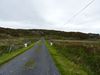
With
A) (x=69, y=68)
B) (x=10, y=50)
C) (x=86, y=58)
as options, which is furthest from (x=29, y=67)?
(x=10, y=50)

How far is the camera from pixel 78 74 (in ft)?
47.0

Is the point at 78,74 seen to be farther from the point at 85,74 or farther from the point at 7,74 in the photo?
the point at 7,74

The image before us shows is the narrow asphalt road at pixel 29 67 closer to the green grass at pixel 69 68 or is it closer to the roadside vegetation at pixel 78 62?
the green grass at pixel 69 68

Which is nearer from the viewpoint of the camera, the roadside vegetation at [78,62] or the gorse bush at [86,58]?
the roadside vegetation at [78,62]

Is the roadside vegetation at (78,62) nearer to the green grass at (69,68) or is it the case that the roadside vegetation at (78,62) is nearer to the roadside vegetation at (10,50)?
the green grass at (69,68)

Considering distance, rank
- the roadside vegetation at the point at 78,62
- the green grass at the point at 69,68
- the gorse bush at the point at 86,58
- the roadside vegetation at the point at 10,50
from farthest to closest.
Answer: the roadside vegetation at the point at 10,50 → the gorse bush at the point at 86,58 → the roadside vegetation at the point at 78,62 → the green grass at the point at 69,68

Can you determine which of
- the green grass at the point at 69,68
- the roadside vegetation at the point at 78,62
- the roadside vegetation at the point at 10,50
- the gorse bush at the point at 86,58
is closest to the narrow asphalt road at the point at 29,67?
the green grass at the point at 69,68

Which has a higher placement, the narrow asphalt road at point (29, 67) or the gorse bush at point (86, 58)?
the narrow asphalt road at point (29, 67)

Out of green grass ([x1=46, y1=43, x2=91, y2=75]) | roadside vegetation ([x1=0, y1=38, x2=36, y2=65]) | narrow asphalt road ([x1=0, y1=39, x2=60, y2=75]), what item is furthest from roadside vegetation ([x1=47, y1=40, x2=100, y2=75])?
roadside vegetation ([x1=0, y1=38, x2=36, y2=65])

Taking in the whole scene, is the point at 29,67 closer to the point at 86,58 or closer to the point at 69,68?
the point at 69,68

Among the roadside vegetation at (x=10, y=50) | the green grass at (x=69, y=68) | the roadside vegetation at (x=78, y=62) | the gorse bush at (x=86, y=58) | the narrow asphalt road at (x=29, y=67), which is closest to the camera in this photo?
the narrow asphalt road at (x=29, y=67)

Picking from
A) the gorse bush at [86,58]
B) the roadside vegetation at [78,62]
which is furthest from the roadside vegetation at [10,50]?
the gorse bush at [86,58]

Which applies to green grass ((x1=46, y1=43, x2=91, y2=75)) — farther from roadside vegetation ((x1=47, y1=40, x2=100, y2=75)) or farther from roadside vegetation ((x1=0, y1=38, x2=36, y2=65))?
roadside vegetation ((x1=0, y1=38, x2=36, y2=65))

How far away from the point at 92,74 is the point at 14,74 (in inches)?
187
